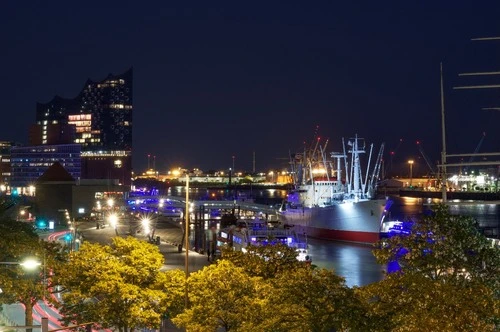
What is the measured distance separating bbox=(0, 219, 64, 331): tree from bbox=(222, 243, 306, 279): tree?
6859mm

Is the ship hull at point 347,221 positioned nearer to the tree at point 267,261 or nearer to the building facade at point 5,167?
the tree at point 267,261

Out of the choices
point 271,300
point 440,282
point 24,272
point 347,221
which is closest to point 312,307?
point 271,300

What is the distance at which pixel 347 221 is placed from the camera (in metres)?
80.7

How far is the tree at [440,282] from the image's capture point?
1388cm

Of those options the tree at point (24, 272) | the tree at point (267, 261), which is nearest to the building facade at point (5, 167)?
the tree at point (24, 272)

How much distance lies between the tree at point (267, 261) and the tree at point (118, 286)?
2.59 m

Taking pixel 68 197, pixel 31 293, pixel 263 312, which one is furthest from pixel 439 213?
pixel 68 197

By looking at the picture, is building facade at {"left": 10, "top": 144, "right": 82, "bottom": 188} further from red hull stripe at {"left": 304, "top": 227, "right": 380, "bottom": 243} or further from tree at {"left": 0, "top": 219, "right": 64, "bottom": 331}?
tree at {"left": 0, "top": 219, "right": 64, "bottom": 331}

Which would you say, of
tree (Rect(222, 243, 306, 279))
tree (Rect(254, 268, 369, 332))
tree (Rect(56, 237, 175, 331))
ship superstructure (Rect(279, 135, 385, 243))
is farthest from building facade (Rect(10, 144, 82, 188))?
tree (Rect(254, 268, 369, 332))

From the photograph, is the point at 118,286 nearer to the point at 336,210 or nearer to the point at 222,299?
the point at 222,299

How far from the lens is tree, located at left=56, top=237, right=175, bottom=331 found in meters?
20.3

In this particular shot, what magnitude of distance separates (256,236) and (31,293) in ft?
110

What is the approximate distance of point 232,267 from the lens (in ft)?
63.8

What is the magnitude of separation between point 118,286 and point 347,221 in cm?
6255
